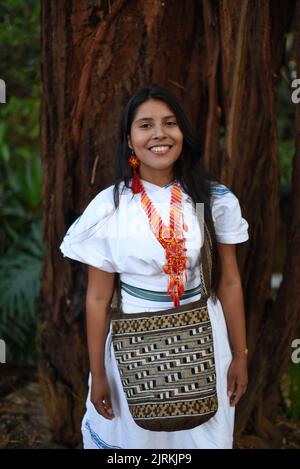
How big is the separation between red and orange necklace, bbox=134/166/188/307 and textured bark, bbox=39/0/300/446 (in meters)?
0.58

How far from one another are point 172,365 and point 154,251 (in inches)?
13.7

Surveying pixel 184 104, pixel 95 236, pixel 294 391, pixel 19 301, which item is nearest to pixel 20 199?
pixel 19 301

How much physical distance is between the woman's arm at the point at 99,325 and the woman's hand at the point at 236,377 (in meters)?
0.41

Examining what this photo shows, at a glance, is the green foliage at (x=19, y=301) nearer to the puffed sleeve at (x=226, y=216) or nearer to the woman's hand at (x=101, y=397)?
the woman's hand at (x=101, y=397)

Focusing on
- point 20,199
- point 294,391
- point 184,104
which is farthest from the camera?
point 20,199

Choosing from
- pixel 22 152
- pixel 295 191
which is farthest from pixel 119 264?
pixel 22 152

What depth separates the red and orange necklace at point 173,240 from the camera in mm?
1896

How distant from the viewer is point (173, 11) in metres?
2.40

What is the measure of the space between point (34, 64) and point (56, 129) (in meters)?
1.80

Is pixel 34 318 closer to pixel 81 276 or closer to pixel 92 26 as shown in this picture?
pixel 81 276

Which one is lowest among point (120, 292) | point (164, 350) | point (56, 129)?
point (164, 350)

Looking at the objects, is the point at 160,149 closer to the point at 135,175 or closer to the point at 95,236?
the point at 135,175

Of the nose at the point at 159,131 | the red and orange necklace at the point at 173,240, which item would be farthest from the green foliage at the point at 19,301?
the nose at the point at 159,131

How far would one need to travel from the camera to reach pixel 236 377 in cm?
A: 211
